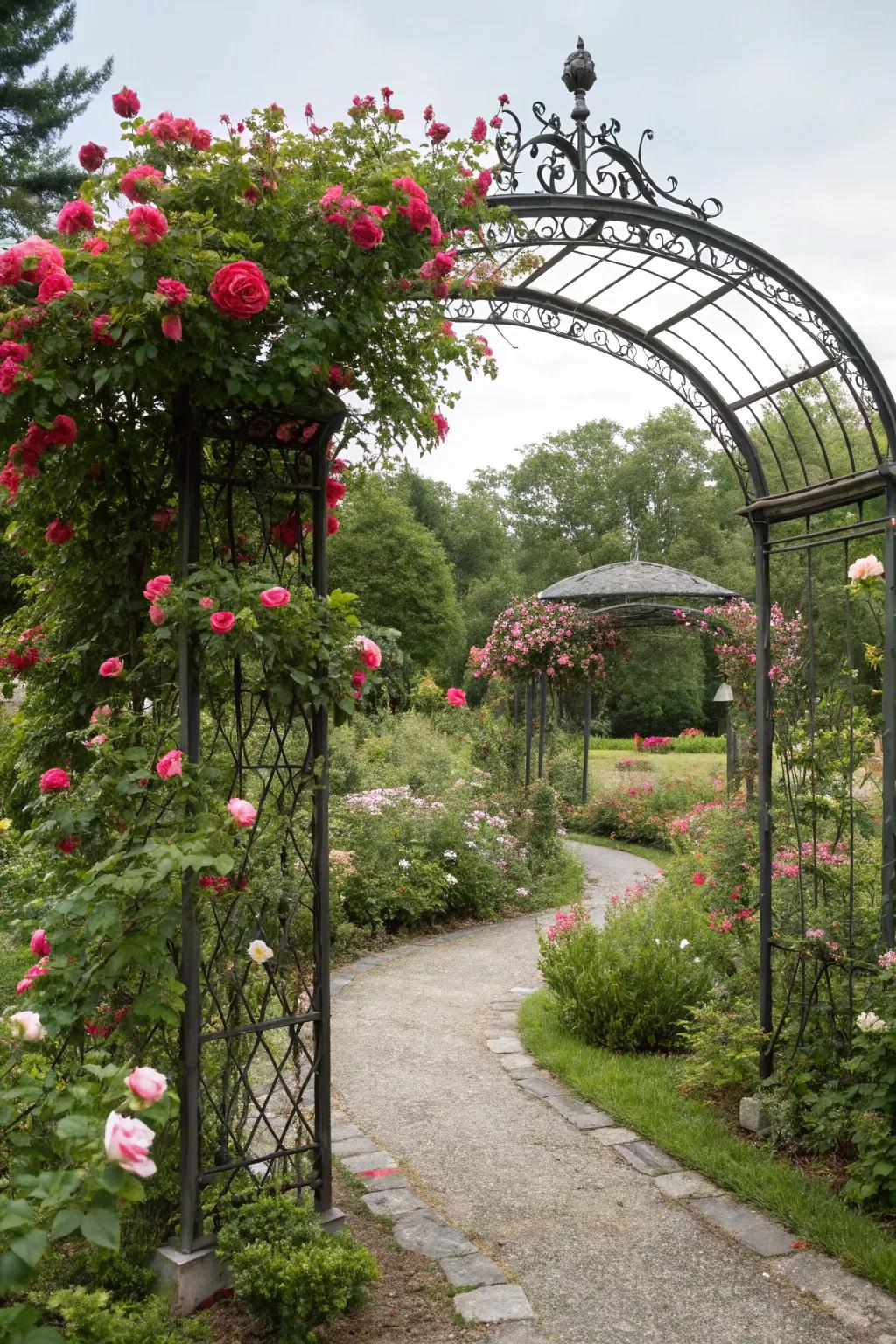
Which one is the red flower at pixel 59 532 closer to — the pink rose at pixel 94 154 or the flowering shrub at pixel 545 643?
the pink rose at pixel 94 154

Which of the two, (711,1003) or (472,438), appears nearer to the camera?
(711,1003)

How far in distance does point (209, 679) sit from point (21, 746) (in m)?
0.77

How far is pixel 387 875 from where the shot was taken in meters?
7.36

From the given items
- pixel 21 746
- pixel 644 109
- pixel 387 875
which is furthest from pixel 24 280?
pixel 387 875

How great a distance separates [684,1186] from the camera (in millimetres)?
3496

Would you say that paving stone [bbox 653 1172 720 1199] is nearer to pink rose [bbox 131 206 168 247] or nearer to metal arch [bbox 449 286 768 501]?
metal arch [bbox 449 286 768 501]

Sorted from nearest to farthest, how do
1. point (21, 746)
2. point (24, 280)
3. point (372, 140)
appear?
1. point (24, 280)
2. point (372, 140)
3. point (21, 746)

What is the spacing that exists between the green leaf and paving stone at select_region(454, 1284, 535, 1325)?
137 centimetres

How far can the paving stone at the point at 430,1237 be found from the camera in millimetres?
3033

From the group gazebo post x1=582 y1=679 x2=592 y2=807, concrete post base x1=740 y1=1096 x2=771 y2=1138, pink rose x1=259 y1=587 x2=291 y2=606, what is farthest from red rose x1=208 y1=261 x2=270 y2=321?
gazebo post x1=582 y1=679 x2=592 y2=807

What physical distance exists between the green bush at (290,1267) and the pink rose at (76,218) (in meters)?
2.47

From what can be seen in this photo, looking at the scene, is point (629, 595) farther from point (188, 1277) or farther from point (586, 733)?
point (188, 1277)

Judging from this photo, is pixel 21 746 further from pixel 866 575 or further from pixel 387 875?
pixel 387 875

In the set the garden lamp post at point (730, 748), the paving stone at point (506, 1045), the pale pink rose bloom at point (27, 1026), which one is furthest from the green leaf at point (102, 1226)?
the garden lamp post at point (730, 748)
